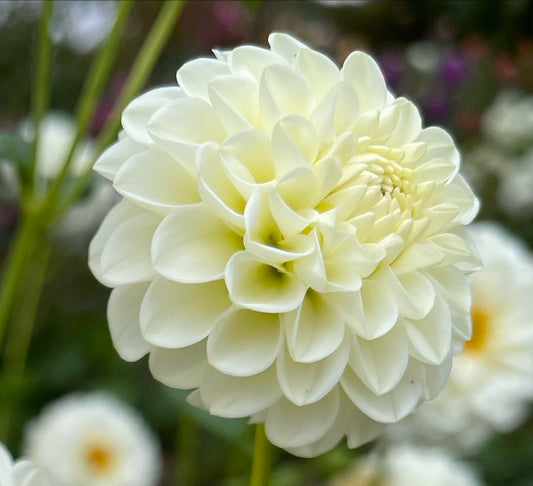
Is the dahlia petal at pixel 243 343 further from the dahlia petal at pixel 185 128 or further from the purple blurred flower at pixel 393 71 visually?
the purple blurred flower at pixel 393 71

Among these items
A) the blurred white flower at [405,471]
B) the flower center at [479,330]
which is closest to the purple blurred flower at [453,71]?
the flower center at [479,330]

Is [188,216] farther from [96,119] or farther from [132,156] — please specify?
[96,119]

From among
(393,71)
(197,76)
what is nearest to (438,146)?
(197,76)

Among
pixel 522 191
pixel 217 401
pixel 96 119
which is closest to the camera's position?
pixel 217 401

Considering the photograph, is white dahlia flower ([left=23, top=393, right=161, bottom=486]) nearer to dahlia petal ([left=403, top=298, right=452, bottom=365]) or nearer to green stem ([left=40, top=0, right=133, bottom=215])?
green stem ([left=40, top=0, right=133, bottom=215])

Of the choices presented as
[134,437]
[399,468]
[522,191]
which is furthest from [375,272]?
[522,191]

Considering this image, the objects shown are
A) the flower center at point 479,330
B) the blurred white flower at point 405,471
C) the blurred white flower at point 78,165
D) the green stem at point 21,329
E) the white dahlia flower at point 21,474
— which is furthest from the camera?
the blurred white flower at point 78,165
